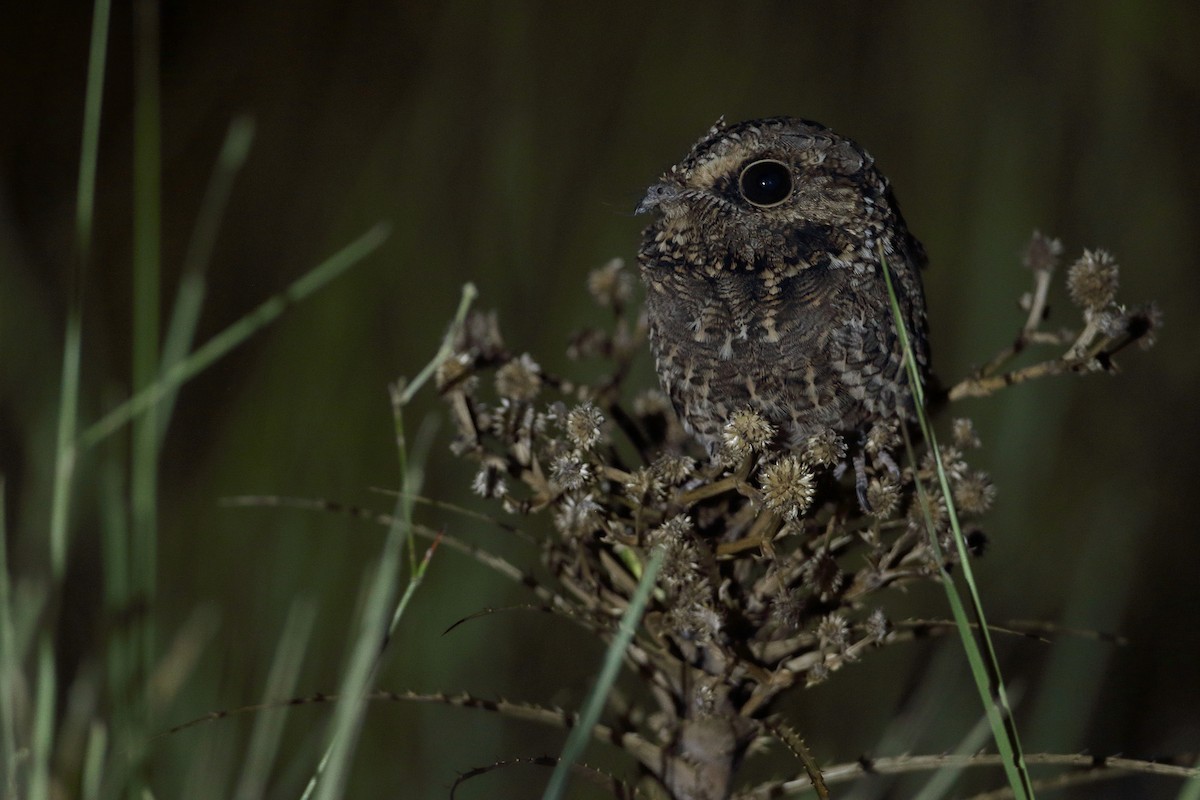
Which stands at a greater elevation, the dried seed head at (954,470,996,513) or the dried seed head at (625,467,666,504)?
the dried seed head at (954,470,996,513)

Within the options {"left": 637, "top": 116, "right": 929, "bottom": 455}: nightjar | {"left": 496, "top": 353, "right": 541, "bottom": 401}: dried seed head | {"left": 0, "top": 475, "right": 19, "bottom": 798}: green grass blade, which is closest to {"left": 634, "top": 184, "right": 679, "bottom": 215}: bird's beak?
{"left": 637, "top": 116, "right": 929, "bottom": 455}: nightjar

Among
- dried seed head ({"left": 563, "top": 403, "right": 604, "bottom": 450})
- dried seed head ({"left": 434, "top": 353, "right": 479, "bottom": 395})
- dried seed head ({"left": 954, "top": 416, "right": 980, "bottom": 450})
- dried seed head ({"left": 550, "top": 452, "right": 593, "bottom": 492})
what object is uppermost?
dried seed head ({"left": 954, "top": 416, "right": 980, "bottom": 450})

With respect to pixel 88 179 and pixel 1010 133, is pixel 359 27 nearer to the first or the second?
pixel 1010 133

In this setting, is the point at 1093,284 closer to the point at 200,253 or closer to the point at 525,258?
the point at 200,253

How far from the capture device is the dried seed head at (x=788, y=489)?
0.43m

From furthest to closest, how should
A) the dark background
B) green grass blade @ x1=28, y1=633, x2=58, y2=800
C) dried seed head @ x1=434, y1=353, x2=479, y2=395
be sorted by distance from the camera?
the dark background < dried seed head @ x1=434, y1=353, x2=479, y2=395 < green grass blade @ x1=28, y1=633, x2=58, y2=800

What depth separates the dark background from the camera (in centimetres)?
129

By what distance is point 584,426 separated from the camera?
0.48m

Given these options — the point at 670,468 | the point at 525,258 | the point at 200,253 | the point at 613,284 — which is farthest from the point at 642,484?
the point at 525,258

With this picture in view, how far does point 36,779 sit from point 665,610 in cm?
29

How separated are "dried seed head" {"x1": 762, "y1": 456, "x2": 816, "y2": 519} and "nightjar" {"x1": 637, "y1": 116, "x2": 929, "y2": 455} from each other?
0.08m

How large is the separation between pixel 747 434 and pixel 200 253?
605 millimetres

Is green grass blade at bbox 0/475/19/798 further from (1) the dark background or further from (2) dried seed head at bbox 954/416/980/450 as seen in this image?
(1) the dark background

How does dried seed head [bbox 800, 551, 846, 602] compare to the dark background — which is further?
the dark background
